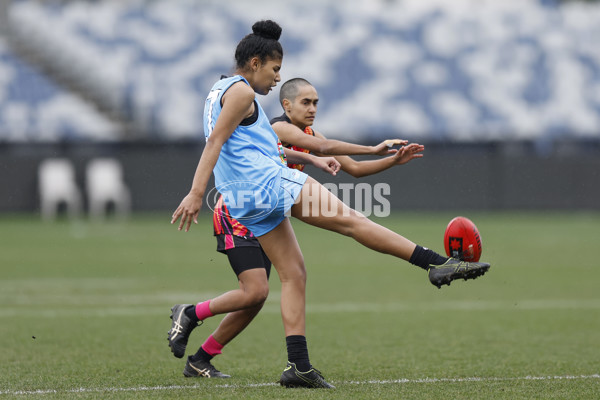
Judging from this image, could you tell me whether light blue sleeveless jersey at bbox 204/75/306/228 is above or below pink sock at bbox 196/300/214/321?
above

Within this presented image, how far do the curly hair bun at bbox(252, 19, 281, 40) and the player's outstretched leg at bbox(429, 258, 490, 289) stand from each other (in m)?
1.64

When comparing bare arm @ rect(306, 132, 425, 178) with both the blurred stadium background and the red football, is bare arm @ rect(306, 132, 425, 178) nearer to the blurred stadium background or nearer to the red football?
the red football

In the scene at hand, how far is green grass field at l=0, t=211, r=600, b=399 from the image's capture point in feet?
18.4

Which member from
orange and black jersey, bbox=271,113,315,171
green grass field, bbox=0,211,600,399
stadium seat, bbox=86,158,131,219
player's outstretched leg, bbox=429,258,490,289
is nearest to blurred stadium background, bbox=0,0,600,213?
Result: stadium seat, bbox=86,158,131,219

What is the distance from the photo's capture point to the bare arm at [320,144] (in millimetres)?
5500

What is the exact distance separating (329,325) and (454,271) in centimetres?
372

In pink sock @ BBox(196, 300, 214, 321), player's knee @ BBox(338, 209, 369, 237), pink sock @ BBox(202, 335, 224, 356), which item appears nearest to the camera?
player's knee @ BBox(338, 209, 369, 237)

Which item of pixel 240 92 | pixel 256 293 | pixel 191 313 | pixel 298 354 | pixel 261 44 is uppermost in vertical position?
pixel 261 44

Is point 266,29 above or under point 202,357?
above

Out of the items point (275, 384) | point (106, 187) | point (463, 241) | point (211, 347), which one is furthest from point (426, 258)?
point (106, 187)

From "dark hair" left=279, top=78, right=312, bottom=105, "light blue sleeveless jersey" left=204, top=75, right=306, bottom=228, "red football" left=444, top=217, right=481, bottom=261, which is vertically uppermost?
"dark hair" left=279, top=78, right=312, bottom=105

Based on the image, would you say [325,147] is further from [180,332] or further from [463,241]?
[180,332]

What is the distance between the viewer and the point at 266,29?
5316 millimetres

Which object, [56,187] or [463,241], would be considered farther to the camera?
[56,187]
